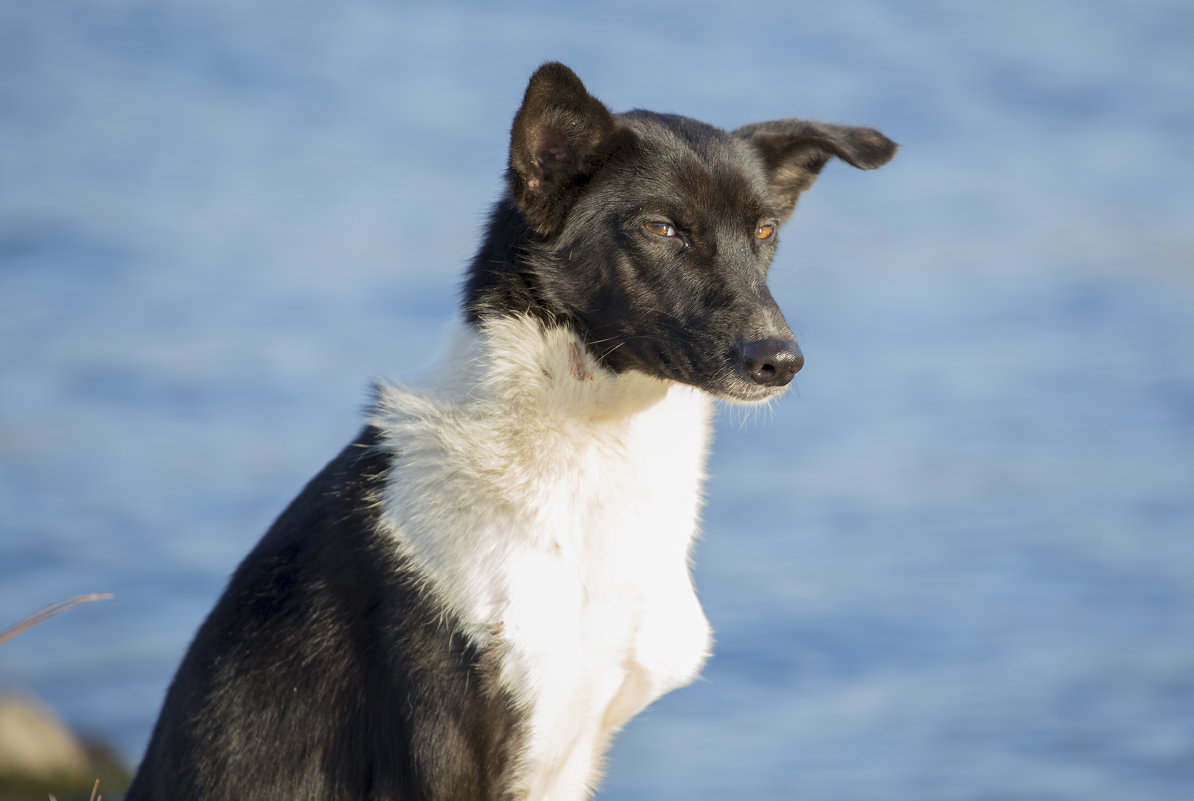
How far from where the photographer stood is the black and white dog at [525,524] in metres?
3.86

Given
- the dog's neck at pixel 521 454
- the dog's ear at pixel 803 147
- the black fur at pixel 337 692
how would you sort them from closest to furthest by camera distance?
the black fur at pixel 337 692 → the dog's neck at pixel 521 454 → the dog's ear at pixel 803 147

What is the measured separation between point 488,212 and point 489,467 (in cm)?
87

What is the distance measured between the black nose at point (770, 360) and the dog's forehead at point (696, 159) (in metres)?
0.51

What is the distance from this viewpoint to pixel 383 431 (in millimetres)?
4195

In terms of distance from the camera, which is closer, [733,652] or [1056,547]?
[733,652]

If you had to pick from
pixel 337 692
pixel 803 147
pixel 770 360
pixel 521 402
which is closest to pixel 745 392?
pixel 770 360

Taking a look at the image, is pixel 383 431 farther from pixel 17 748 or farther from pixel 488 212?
pixel 17 748

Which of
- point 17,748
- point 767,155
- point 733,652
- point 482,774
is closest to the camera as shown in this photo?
point 482,774

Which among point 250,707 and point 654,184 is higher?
point 654,184

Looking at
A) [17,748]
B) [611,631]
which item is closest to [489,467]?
[611,631]

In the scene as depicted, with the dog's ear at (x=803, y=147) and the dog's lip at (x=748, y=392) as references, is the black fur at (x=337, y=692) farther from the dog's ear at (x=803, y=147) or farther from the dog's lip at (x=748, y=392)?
the dog's ear at (x=803, y=147)

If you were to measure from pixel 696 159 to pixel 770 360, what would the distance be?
69 centimetres

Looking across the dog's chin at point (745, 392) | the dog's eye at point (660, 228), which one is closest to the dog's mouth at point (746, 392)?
the dog's chin at point (745, 392)

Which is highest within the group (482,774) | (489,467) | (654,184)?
(654,184)
